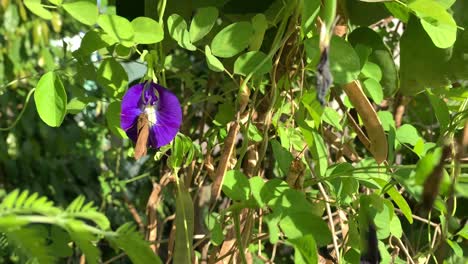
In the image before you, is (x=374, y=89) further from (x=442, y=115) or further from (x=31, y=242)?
(x=31, y=242)

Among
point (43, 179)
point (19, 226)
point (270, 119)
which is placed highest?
point (19, 226)

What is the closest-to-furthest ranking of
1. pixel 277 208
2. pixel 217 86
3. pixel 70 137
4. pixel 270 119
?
1. pixel 277 208
2. pixel 270 119
3. pixel 217 86
4. pixel 70 137

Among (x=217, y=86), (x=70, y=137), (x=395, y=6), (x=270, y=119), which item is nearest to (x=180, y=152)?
(x=270, y=119)

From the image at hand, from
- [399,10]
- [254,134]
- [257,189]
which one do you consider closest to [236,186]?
[257,189]

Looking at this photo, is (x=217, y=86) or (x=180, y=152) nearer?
(x=180, y=152)

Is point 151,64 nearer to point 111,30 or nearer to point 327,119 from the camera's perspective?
point 111,30

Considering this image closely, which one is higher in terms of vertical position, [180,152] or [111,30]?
[111,30]
